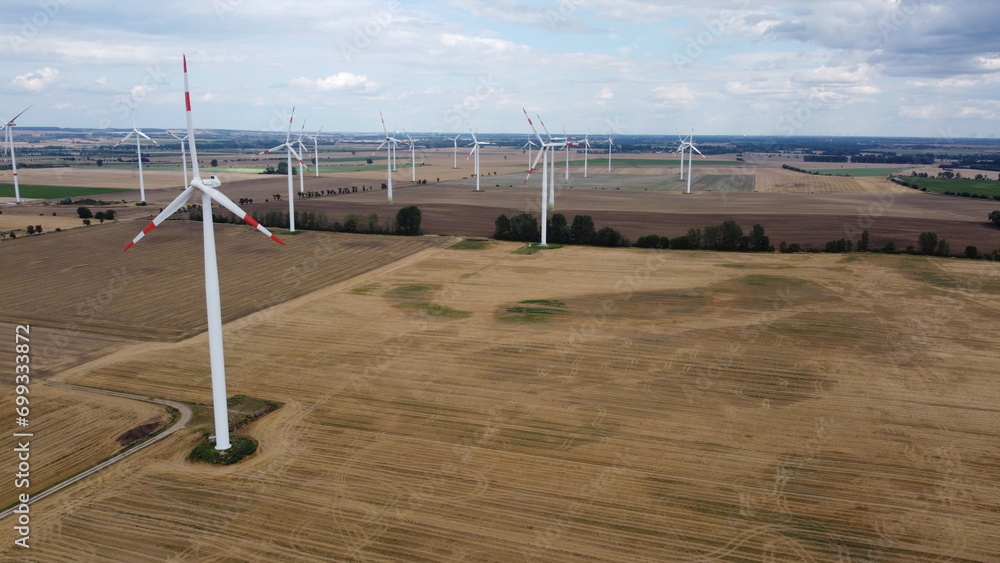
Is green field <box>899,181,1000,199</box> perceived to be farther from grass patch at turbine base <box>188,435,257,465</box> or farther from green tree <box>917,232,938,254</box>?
grass patch at turbine base <box>188,435,257,465</box>

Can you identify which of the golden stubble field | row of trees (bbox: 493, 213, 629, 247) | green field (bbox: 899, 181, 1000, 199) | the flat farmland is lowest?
the golden stubble field

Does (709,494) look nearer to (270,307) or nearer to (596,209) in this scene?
(270,307)

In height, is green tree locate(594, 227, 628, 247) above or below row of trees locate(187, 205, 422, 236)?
below

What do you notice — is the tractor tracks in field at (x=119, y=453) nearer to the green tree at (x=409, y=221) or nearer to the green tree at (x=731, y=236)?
the green tree at (x=409, y=221)

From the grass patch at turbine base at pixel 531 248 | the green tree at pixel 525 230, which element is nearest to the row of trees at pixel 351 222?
the green tree at pixel 525 230

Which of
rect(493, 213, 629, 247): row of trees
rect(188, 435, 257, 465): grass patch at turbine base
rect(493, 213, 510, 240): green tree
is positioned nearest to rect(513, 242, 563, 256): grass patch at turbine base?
rect(493, 213, 629, 247): row of trees

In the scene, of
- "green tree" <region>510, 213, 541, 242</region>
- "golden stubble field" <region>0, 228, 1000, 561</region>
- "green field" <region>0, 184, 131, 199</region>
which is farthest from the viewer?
"green field" <region>0, 184, 131, 199</region>
